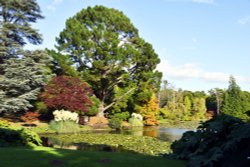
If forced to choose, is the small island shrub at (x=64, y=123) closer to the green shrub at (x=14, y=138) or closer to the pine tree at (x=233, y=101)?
the green shrub at (x=14, y=138)

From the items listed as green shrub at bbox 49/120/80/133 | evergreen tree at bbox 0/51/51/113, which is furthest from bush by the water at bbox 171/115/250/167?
evergreen tree at bbox 0/51/51/113

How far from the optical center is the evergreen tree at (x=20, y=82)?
2609 centimetres

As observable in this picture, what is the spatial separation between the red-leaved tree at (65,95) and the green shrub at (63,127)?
2406mm

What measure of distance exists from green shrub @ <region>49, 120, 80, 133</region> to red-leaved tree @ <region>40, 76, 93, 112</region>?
94.7 inches

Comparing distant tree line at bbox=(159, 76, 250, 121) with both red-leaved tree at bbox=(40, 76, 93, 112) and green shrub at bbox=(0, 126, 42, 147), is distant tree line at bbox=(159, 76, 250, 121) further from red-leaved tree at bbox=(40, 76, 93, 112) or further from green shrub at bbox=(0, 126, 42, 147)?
green shrub at bbox=(0, 126, 42, 147)

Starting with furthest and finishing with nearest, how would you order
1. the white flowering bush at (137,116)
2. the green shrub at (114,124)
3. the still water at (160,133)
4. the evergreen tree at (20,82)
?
the white flowering bush at (137,116) < the green shrub at (114,124) < the evergreen tree at (20,82) < the still water at (160,133)

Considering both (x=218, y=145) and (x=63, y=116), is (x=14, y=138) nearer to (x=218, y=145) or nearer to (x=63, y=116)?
(x=218, y=145)

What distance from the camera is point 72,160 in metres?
6.60

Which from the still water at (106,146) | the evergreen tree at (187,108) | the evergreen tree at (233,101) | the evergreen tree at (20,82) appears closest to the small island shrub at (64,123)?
the still water at (106,146)

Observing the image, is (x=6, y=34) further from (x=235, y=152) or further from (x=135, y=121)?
(x=235, y=152)

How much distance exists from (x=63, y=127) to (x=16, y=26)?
9.60m

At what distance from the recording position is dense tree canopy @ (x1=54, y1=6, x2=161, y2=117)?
34.0 m

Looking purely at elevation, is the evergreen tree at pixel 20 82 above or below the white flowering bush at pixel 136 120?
above

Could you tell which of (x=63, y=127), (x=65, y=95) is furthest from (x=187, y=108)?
(x=63, y=127)
